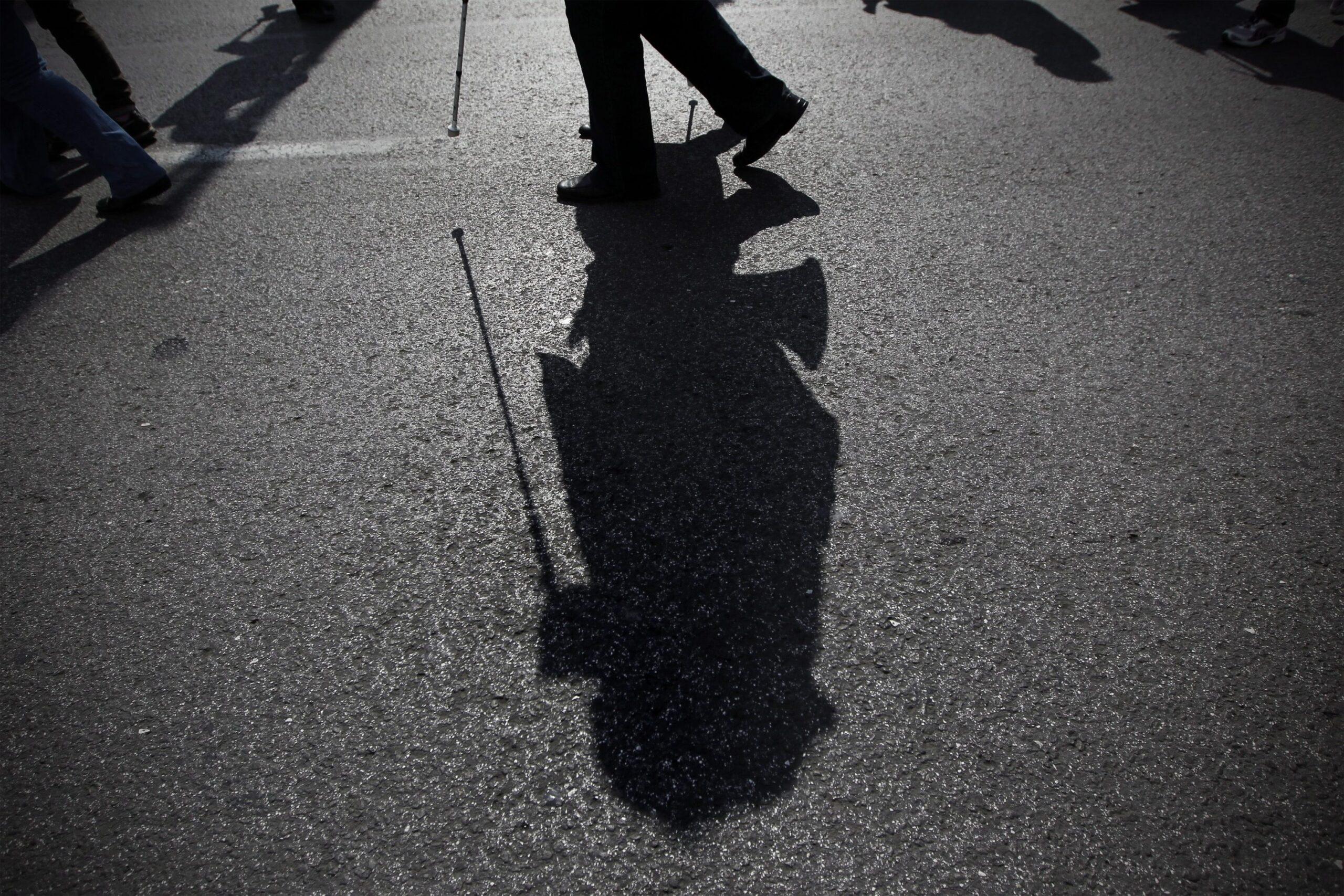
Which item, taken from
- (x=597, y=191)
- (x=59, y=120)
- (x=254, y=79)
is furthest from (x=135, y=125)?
(x=597, y=191)

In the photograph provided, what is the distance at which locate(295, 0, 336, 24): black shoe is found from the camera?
6129 millimetres

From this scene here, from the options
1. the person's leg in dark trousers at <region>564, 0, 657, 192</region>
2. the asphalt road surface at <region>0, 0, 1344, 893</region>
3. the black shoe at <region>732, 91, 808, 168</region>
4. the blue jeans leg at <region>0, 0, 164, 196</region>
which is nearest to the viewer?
the asphalt road surface at <region>0, 0, 1344, 893</region>

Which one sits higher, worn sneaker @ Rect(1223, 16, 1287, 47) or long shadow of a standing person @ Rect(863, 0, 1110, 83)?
worn sneaker @ Rect(1223, 16, 1287, 47)

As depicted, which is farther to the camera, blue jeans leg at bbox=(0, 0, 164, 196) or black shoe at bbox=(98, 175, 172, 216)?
black shoe at bbox=(98, 175, 172, 216)

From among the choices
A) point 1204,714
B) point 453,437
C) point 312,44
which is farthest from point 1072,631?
point 312,44

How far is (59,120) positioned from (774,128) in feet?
11.7

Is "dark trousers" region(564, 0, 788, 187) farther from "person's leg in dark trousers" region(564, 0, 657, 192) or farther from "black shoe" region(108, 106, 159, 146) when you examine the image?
"black shoe" region(108, 106, 159, 146)

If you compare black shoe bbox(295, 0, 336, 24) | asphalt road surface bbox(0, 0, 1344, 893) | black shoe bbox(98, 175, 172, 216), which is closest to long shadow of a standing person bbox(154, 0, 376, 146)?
black shoe bbox(295, 0, 336, 24)

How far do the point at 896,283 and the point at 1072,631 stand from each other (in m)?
1.70

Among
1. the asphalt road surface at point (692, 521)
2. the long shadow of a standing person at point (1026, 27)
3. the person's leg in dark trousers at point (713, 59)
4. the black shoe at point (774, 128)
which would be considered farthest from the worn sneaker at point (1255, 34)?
the person's leg in dark trousers at point (713, 59)

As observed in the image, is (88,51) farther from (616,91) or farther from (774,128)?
(774,128)

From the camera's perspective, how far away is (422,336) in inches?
122

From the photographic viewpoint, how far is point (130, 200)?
3.97 m

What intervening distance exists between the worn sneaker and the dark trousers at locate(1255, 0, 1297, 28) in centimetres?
2
